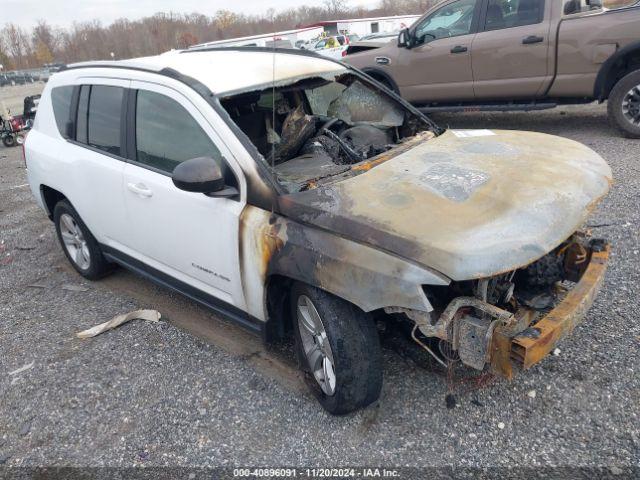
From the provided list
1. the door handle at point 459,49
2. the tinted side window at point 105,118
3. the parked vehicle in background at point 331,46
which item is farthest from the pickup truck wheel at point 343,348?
the parked vehicle in background at point 331,46

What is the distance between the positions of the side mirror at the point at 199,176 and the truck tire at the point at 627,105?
18.9ft

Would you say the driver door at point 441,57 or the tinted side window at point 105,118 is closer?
the tinted side window at point 105,118

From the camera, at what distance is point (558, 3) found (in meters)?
6.55

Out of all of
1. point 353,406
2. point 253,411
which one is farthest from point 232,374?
point 353,406

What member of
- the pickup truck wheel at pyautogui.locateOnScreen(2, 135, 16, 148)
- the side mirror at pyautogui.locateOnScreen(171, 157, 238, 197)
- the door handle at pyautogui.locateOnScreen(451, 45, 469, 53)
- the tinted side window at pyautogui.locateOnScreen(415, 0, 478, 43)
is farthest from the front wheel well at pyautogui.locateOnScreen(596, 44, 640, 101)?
the pickup truck wheel at pyautogui.locateOnScreen(2, 135, 16, 148)

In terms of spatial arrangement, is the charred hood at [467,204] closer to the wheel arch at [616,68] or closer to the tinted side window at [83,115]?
the tinted side window at [83,115]

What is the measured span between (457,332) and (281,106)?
2.56 metres

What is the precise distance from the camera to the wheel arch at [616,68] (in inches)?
246

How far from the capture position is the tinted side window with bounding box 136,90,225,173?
3016 millimetres

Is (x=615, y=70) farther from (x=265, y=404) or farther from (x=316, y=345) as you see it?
(x=265, y=404)

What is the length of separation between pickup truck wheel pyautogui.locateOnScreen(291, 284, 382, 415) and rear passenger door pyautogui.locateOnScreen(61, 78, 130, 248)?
5.60ft

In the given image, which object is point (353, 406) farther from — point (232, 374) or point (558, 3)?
point (558, 3)

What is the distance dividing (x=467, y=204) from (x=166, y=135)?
1868 mm

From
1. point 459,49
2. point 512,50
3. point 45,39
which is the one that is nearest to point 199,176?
point 512,50
